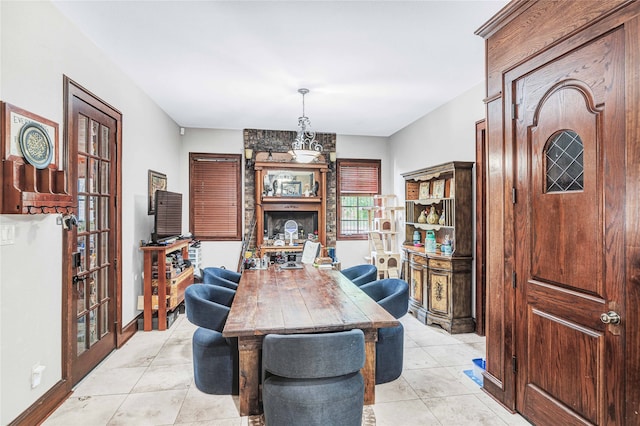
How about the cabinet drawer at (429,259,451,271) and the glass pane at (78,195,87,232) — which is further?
the cabinet drawer at (429,259,451,271)

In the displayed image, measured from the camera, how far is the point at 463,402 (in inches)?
99.4

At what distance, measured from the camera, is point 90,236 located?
306 centimetres

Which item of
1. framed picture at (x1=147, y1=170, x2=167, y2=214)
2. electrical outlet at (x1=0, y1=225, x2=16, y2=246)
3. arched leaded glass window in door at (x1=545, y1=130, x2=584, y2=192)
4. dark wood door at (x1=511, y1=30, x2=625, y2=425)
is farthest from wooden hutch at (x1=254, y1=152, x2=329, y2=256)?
arched leaded glass window in door at (x1=545, y1=130, x2=584, y2=192)

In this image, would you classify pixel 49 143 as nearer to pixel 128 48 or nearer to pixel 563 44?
pixel 128 48

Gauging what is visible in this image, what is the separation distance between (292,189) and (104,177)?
3.37 metres

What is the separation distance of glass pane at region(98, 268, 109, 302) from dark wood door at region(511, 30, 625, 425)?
365cm

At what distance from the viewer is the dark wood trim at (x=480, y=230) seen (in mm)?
3904

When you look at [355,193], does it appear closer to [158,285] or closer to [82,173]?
[158,285]

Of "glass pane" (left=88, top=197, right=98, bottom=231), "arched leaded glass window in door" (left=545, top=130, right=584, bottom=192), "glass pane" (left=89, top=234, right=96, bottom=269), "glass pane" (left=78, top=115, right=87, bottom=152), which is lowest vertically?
"glass pane" (left=89, top=234, right=96, bottom=269)

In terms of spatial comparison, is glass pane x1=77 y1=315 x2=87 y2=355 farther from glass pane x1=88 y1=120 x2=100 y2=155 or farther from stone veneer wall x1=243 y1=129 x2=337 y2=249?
stone veneer wall x1=243 y1=129 x2=337 y2=249

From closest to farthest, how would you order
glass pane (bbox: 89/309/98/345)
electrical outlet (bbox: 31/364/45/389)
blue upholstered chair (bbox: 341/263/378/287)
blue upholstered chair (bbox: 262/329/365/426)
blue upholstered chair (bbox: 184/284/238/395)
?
blue upholstered chair (bbox: 262/329/365/426) < electrical outlet (bbox: 31/364/45/389) < blue upholstered chair (bbox: 184/284/238/395) < glass pane (bbox: 89/309/98/345) < blue upholstered chair (bbox: 341/263/378/287)

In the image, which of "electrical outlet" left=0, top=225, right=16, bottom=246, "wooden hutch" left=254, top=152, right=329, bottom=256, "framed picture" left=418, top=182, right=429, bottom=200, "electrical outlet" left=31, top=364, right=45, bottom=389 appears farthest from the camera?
"wooden hutch" left=254, top=152, right=329, bottom=256

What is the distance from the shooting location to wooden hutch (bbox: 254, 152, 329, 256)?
239 inches

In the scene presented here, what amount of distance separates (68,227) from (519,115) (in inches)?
134
